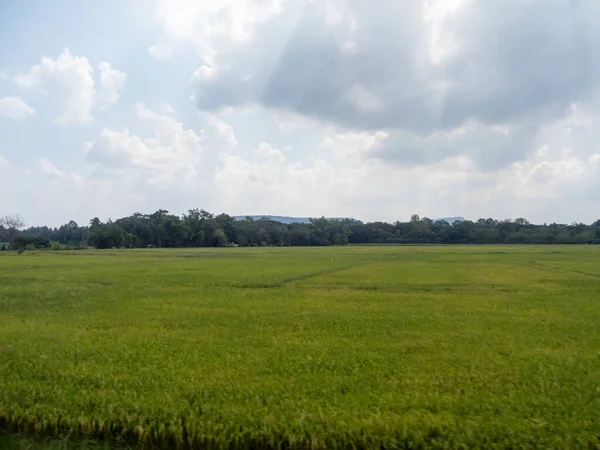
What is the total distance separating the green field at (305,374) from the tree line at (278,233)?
306 ft

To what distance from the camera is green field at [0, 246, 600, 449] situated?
6004 mm

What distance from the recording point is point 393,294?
1969 cm

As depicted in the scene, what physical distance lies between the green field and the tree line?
93117mm

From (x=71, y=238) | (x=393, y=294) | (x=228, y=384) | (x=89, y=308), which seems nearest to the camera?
(x=228, y=384)

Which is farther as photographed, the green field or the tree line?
the tree line

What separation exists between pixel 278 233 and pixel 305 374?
117675 millimetres

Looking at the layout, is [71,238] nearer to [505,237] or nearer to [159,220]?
[159,220]

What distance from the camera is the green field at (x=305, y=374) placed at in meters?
6.00

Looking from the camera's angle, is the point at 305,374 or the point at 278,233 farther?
the point at 278,233

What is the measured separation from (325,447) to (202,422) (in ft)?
5.21

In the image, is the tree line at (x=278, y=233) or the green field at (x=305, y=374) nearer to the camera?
the green field at (x=305, y=374)

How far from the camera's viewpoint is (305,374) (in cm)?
802

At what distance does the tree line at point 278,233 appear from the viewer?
11062 centimetres

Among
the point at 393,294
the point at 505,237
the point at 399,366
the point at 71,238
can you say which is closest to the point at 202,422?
the point at 399,366
